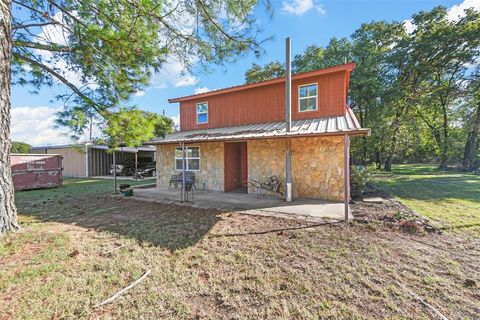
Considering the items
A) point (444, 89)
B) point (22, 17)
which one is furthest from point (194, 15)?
point (444, 89)

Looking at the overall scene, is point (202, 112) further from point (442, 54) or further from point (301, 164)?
point (442, 54)

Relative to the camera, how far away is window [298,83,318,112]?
28.9 feet

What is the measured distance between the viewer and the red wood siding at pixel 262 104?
8.42 m

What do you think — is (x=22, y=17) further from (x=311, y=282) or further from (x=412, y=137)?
(x=412, y=137)

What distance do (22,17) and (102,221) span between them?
5.22 m

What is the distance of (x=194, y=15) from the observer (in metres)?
4.31

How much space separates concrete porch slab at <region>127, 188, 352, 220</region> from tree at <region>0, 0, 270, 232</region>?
3.76 m

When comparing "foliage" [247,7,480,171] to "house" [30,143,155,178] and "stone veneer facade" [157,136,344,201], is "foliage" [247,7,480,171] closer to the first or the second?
"stone veneer facade" [157,136,344,201]

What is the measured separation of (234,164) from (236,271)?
7.11 metres

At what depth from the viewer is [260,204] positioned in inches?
277

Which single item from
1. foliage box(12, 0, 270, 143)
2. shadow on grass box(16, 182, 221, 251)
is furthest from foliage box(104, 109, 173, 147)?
shadow on grass box(16, 182, 221, 251)

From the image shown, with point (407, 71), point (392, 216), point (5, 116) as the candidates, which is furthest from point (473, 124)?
point (5, 116)

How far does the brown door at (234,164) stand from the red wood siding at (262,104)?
1339mm

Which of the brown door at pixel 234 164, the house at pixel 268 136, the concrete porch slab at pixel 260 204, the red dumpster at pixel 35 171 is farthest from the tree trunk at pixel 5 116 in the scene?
the red dumpster at pixel 35 171
